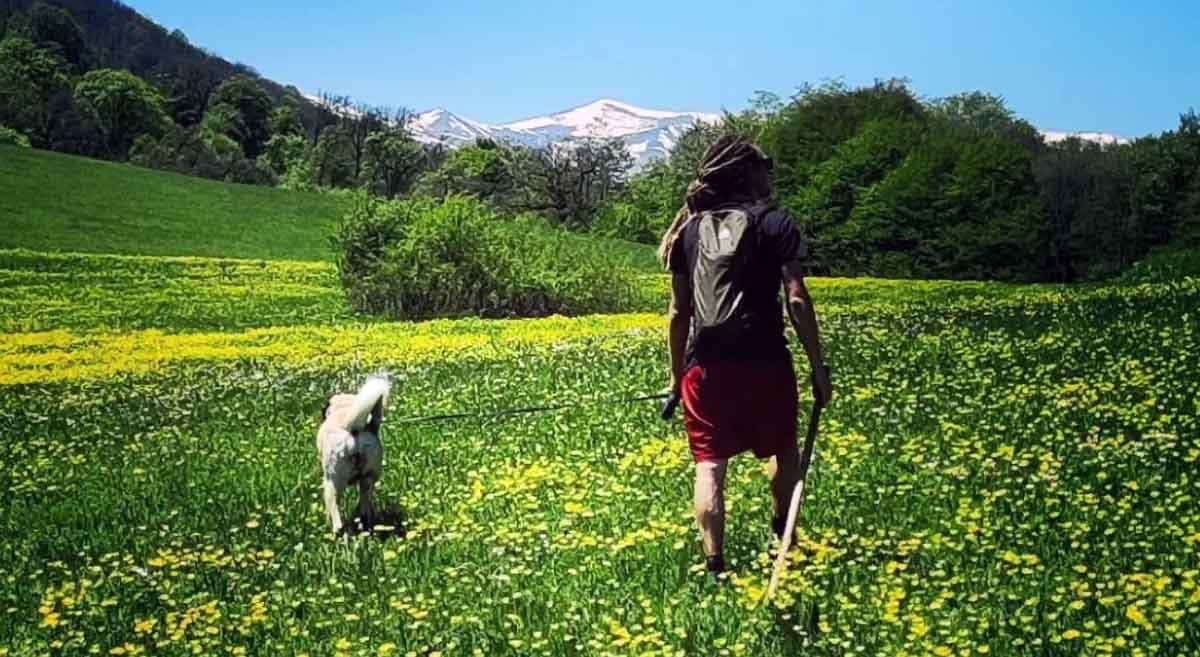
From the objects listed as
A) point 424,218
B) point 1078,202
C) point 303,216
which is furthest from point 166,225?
point 1078,202

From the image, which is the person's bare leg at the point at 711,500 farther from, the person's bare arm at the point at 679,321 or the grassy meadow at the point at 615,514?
the person's bare arm at the point at 679,321

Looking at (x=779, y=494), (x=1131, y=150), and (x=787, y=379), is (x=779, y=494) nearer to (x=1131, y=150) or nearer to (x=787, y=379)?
(x=787, y=379)

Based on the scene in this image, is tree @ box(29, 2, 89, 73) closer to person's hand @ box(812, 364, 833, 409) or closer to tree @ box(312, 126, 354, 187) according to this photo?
tree @ box(312, 126, 354, 187)

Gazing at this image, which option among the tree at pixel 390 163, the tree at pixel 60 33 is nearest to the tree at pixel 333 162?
the tree at pixel 390 163

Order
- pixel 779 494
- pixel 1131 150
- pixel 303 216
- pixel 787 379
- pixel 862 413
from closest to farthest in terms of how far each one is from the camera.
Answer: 1. pixel 787 379
2. pixel 779 494
3. pixel 862 413
4. pixel 303 216
5. pixel 1131 150

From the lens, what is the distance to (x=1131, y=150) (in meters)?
68.6

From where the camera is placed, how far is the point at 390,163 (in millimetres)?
101562

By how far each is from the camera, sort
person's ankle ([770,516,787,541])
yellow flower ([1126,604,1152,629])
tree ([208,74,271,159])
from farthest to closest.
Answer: tree ([208,74,271,159])
person's ankle ([770,516,787,541])
yellow flower ([1126,604,1152,629])

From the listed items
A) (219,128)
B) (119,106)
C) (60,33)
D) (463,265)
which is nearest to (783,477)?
(463,265)

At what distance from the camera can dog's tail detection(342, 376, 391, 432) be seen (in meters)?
7.16

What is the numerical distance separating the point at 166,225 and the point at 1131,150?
2182 inches

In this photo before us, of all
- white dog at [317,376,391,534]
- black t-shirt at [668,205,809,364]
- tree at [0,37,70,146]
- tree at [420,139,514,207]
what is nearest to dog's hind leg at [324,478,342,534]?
white dog at [317,376,391,534]

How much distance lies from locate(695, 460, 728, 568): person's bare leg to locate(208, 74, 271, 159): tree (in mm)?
104478

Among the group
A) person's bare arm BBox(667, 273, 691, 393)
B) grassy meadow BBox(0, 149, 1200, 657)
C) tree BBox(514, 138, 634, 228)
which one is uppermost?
tree BBox(514, 138, 634, 228)
